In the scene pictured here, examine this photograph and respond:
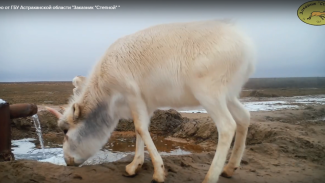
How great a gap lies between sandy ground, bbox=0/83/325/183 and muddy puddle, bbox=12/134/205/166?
328 millimetres

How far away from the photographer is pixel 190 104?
2.69 m

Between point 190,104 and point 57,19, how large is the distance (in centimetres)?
162

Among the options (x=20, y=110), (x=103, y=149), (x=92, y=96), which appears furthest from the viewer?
(x=103, y=149)

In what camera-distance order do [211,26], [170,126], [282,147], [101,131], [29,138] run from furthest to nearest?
[170,126]
[29,138]
[282,147]
[101,131]
[211,26]

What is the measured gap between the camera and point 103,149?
4.87 meters

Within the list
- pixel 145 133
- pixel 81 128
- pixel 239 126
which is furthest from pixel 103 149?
pixel 239 126

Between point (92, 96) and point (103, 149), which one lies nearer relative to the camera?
point (92, 96)

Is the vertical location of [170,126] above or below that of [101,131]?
below

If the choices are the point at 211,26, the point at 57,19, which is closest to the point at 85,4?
the point at 57,19

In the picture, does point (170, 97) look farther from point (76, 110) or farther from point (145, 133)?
point (76, 110)

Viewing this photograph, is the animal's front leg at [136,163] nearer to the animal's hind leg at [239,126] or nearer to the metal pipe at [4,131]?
the animal's hind leg at [239,126]

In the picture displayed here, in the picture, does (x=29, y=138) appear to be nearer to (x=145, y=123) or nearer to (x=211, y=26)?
(x=145, y=123)

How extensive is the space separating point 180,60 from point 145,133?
81 centimetres

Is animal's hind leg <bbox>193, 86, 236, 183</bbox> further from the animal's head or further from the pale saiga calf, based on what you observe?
the animal's head
